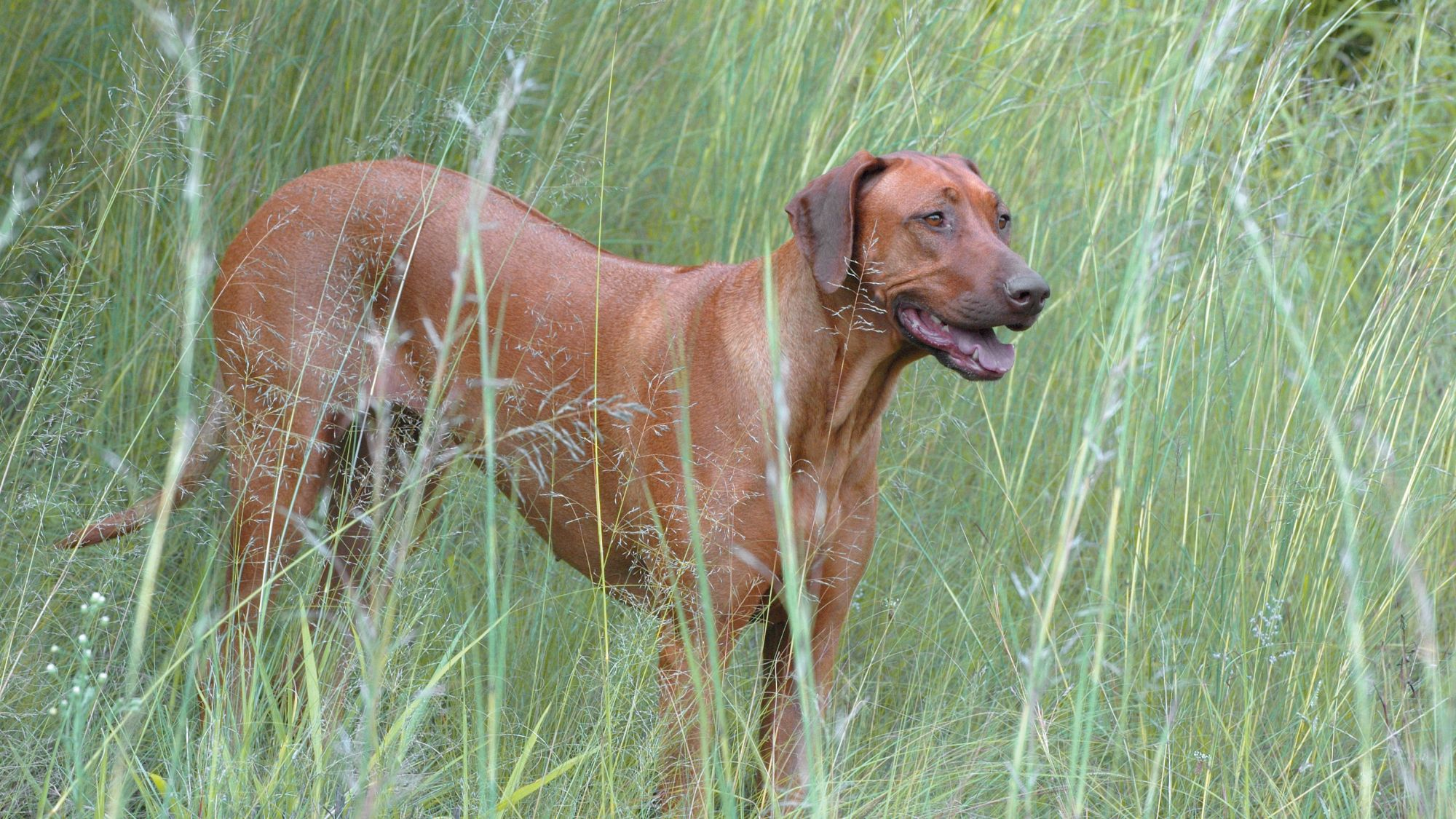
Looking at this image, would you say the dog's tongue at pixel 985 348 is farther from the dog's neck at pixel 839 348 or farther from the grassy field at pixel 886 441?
the grassy field at pixel 886 441

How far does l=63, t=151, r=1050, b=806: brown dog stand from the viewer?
2891 millimetres

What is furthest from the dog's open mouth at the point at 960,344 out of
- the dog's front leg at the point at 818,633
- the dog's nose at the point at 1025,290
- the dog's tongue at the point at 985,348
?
the dog's front leg at the point at 818,633

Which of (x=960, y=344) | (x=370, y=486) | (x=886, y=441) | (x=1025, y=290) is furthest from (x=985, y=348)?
(x=370, y=486)

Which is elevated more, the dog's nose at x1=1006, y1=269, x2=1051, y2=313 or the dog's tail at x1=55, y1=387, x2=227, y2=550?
the dog's nose at x1=1006, y1=269, x2=1051, y2=313

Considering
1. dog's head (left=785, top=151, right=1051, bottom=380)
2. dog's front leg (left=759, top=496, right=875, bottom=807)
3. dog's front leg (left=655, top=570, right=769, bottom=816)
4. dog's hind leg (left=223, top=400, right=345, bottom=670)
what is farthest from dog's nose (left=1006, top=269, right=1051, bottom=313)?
dog's hind leg (left=223, top=400, right=345, bottom=670)

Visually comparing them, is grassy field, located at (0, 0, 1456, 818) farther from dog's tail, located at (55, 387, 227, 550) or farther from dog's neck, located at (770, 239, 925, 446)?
dog's neck, located at (770, 239, 925, 446)

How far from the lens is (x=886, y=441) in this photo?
3971mm

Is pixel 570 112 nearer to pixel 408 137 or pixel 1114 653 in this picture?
pixel 408 137

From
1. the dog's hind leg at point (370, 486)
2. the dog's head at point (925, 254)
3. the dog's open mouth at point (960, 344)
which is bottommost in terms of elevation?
the dog's hind leg at point (370, 486)

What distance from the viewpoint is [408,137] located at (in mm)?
4102

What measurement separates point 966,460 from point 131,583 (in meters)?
2.22

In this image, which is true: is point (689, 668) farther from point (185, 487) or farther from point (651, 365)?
point (185, 487)

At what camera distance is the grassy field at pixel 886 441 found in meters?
2.25

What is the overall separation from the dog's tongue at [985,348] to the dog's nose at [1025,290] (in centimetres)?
11
